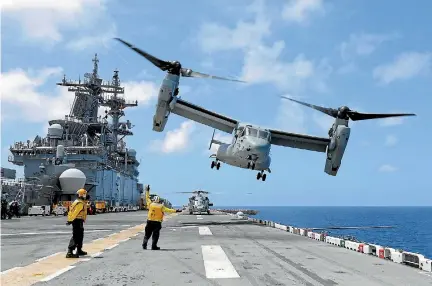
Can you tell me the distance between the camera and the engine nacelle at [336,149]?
32.8m

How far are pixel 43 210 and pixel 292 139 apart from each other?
3046 cm

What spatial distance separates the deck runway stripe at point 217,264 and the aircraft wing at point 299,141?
24.6 m

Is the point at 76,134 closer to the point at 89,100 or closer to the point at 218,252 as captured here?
the point at 89,100

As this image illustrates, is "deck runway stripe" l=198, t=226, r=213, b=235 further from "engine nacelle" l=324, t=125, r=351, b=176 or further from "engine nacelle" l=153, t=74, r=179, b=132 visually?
"engine nacelle" l=324, t=125, r=351, b=176

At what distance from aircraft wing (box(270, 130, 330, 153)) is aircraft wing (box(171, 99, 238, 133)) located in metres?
4.01

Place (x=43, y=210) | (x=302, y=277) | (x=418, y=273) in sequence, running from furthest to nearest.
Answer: (x=43, y=210) < (x=418, y=273) < (x=302, y=277)

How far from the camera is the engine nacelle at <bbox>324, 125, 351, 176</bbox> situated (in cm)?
3275

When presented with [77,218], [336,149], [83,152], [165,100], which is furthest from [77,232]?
[83,152]

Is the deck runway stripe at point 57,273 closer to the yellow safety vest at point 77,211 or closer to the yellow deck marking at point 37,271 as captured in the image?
the yellow deck marking at point 37,271

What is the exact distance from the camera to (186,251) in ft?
45.9

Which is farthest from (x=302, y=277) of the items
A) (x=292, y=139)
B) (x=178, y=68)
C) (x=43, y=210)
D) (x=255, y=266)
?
(x=43, y=210)

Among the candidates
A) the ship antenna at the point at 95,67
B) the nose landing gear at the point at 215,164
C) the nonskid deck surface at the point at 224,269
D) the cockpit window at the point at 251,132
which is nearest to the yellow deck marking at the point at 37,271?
the nonskid deck surface at the point at 224,269

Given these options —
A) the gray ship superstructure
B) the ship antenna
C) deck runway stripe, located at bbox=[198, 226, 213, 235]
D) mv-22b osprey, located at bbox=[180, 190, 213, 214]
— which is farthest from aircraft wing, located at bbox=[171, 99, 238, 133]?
the ship antenna

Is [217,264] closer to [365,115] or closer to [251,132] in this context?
[251,132]
